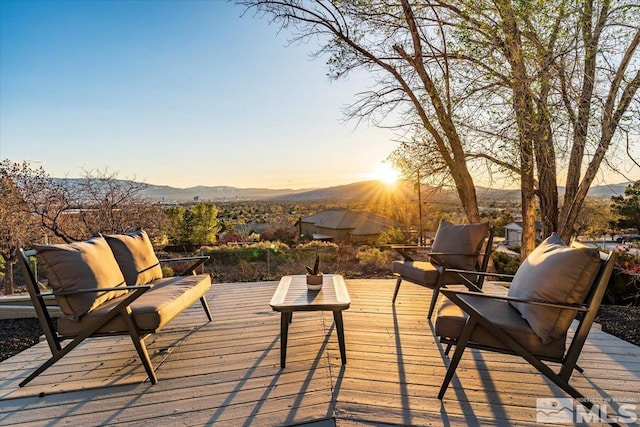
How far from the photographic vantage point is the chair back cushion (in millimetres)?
3648

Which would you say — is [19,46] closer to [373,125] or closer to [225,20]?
[225,20]

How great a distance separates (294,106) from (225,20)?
6.56ft

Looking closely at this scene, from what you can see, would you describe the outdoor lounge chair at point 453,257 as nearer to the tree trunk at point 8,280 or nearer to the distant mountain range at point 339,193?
the distant mountain range at point 339,193

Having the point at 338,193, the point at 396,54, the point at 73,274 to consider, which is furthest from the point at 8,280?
the point at 338,193

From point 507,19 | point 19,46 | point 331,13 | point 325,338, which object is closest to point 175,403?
point 325,338

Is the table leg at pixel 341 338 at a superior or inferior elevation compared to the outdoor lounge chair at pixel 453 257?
inferior

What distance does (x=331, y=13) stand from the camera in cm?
558

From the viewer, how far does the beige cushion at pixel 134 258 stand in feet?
9.40

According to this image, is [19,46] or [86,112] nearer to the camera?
[19,46]

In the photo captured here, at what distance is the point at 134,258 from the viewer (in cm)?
297

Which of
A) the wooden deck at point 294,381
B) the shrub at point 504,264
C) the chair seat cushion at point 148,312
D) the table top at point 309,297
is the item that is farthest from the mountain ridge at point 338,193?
the chair seat cushion at point 148,312

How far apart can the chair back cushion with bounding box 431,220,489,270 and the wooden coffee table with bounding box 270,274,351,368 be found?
1.43 metres

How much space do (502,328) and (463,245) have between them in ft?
6.26

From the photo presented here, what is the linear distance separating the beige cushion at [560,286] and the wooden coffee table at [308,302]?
3.65ft
